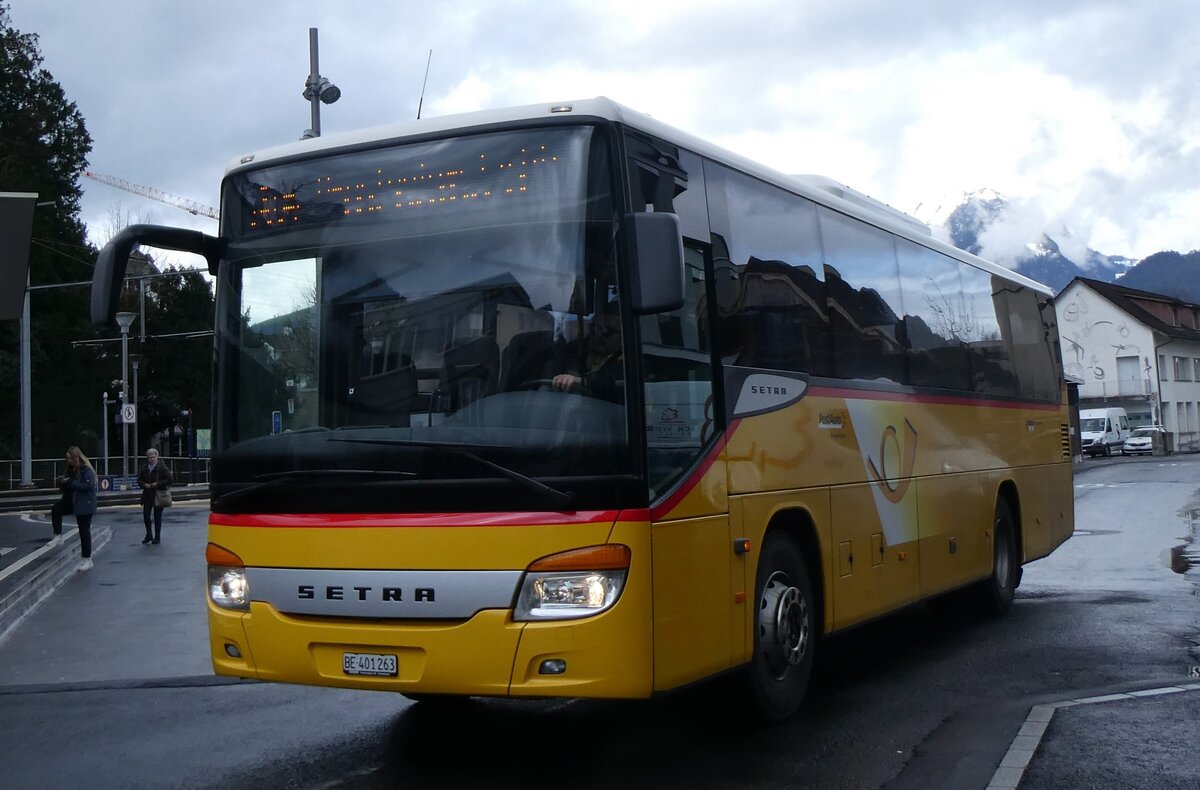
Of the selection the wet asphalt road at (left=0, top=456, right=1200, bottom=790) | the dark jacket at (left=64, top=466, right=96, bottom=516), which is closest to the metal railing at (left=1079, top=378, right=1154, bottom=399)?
the dark jacket at (left=64, top=466, right=96, bottom=516)

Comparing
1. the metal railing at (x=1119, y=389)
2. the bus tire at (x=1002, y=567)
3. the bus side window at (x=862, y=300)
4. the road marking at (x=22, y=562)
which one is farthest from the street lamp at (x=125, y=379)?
the metal railing at (x=1119, y=389)

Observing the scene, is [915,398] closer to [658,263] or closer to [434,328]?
[658,263]

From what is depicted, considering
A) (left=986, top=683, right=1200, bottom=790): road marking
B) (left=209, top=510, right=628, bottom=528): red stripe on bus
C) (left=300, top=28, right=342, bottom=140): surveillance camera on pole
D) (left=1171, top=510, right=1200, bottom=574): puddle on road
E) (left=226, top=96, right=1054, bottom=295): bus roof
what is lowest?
(left=986, top=683, right=1200, bottom=790): road marking

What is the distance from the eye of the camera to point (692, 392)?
6.63 meters

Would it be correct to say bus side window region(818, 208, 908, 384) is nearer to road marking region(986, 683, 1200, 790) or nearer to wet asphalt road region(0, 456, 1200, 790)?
wet asphalt road region(0, 456, 1200, 790)

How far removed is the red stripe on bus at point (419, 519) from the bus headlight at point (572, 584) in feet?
0.49

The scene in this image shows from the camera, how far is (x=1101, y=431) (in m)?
69.6

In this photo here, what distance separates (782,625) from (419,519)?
2.38 meters

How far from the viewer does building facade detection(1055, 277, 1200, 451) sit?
273 ft

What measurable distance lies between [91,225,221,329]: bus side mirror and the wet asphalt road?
7.70 ft

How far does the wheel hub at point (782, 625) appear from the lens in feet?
24.2

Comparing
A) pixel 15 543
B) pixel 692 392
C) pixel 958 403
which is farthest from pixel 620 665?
pixel 15 543

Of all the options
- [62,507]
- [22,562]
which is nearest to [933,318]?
[22,562]

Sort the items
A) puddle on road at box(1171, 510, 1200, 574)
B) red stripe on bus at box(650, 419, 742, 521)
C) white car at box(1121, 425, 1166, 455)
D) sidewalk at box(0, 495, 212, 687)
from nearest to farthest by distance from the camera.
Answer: red stripe on bus at box(650, 419, 742, 521) → sidewalk at box(0, 495, 212, 687) → puddle on road at box(1171, 510, 1200, 574) → white car at box(1121, 425, 1166, 455)
